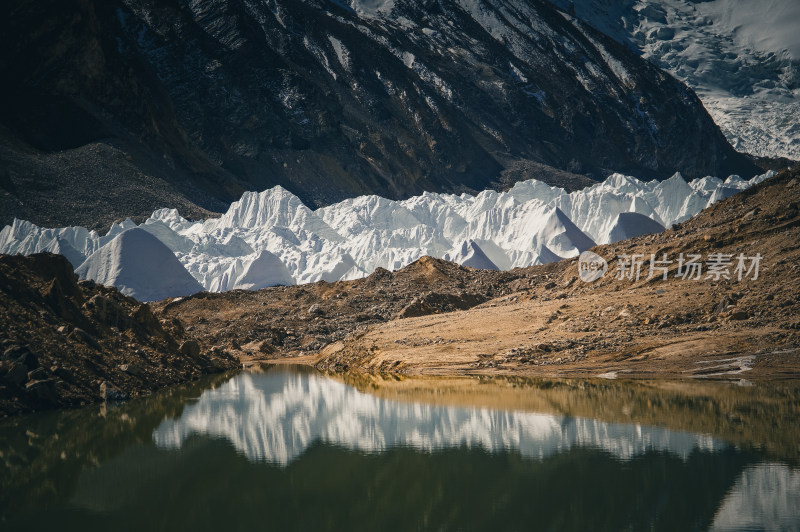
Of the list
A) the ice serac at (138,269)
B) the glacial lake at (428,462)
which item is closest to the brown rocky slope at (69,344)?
the glacial lake at (428,462)

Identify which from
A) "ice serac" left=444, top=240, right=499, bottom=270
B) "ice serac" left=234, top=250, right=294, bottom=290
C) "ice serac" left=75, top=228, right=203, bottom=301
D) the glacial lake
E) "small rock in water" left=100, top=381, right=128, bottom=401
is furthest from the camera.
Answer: "ice serac" left=444, top=240, right=499, bottom=270

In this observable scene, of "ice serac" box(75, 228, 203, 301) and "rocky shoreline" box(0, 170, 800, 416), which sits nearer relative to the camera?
"rocky shoreline" box(0, 170, 800, 416)

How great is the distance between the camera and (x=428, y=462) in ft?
68.7

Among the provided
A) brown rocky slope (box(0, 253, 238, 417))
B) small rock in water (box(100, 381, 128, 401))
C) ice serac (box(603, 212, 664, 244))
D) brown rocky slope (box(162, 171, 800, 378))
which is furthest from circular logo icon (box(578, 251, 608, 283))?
ice serac (box(603, 212, 664, 244))

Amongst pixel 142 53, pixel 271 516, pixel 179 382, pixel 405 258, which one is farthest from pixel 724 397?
pixel 142 53

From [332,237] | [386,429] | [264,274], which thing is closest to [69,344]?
[386,429]

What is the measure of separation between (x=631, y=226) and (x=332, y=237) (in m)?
39.3

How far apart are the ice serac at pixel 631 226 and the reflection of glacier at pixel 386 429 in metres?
80.6

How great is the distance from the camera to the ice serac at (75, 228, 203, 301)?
283 ft

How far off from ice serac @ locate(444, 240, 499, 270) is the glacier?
166 millimetres

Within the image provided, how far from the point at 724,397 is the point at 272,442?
14.4m

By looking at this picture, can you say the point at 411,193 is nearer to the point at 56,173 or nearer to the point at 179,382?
the point at 56,173

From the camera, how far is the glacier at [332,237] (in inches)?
3565

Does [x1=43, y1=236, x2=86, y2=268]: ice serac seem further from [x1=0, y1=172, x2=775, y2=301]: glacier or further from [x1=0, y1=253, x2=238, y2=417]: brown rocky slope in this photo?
[x1=0, y1=253, x2=238, y2=417]: brown rocky slope
